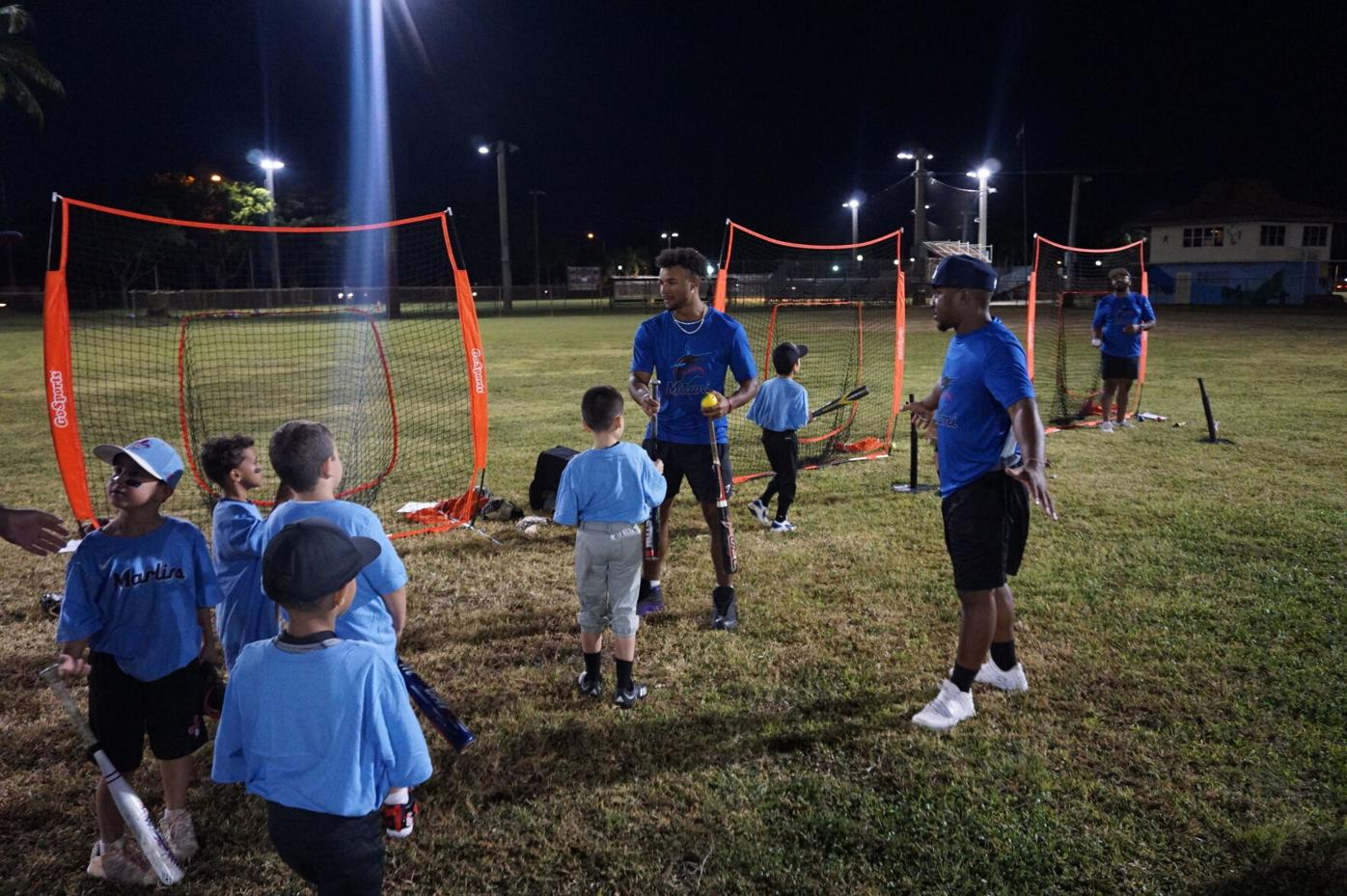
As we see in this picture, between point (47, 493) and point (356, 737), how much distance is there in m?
8.56

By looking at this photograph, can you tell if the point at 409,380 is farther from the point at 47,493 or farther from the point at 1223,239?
the point at 1223,239

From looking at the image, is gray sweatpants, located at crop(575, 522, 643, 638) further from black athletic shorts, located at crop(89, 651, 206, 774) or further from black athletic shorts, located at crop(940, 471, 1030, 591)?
black athletic shorts, located at crop(89, 651, 206, 774)

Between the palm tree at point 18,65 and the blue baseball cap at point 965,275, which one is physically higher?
the palm tree at point 18,65

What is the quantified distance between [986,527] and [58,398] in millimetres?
6460

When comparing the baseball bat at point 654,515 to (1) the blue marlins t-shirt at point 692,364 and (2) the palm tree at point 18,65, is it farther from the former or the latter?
(2) the palm tree at point 18,65

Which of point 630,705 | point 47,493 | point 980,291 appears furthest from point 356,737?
point 47,493

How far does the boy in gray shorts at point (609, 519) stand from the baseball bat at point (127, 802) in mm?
1985

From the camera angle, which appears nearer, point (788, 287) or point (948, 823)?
point (948, 823)

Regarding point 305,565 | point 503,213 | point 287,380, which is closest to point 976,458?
point 305,565

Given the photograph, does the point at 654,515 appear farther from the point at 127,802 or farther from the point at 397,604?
the point at 127,802

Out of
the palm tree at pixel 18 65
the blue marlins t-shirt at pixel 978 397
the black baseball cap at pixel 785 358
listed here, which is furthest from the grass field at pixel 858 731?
the palm tree at pixel 18 65

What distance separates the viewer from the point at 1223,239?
204ft

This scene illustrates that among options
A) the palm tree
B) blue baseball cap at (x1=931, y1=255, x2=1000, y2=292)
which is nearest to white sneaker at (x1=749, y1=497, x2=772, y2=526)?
blue baseball cap at (x1=931, y1=255, x2=1000, y2=292)

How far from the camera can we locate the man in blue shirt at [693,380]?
17.3 ft
